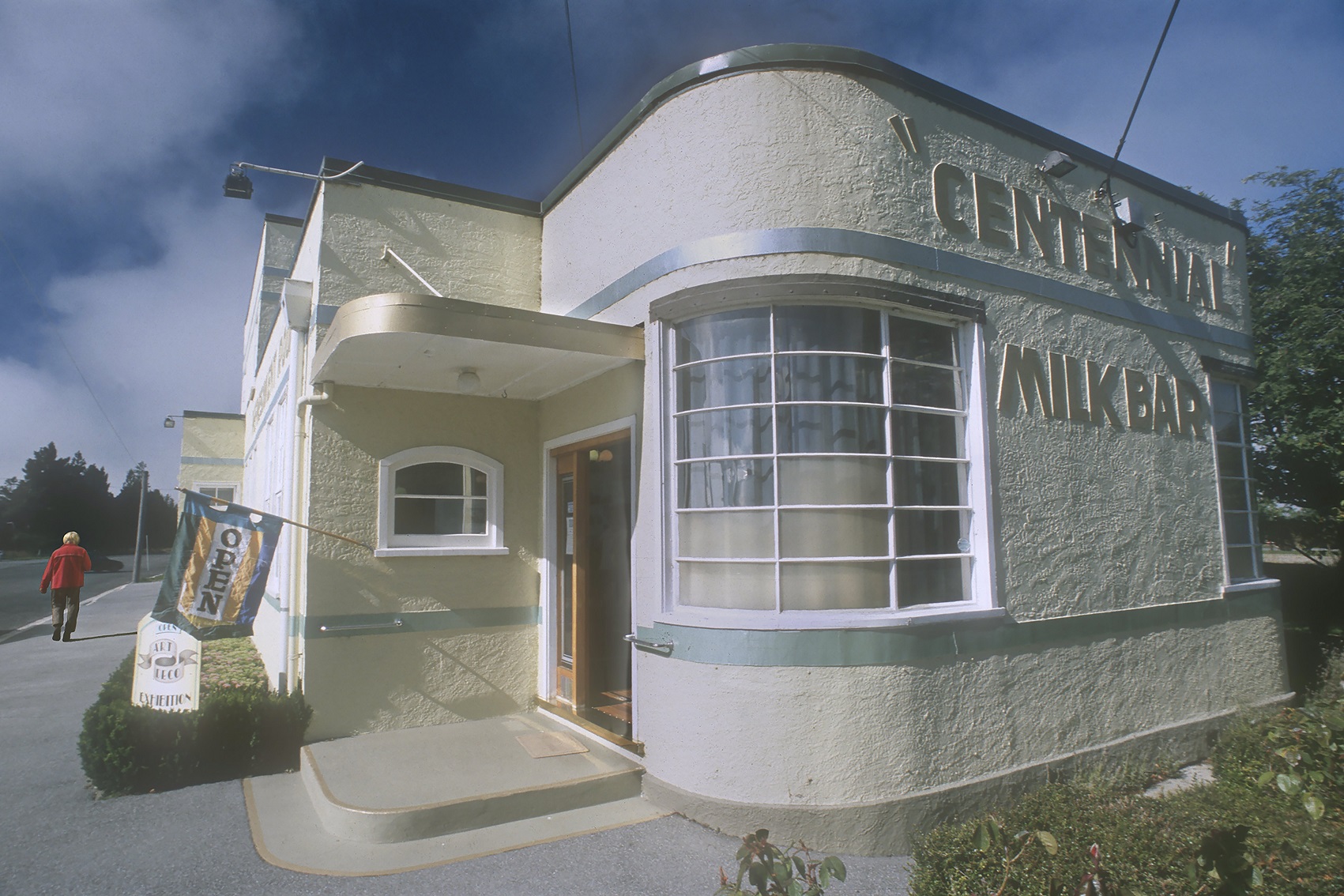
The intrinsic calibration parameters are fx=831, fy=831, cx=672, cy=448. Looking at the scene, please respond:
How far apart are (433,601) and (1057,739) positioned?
185 inches

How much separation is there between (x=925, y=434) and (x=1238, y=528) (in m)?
4.32

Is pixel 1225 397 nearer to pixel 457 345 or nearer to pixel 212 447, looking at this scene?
pixel 457 345

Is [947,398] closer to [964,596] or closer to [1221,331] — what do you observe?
[964,596]

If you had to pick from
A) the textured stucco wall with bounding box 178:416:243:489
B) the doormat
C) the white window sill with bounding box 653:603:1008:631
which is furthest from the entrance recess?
the textured stucco wall with bounding box 178:416:243:489

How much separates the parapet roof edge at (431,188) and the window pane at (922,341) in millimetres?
3771

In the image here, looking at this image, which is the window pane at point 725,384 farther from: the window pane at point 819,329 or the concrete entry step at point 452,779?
the concrete entry step at point 452,779

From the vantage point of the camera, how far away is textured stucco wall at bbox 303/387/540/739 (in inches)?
247

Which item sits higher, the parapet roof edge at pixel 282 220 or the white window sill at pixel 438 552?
the parapet roof edge at pixel 282 220

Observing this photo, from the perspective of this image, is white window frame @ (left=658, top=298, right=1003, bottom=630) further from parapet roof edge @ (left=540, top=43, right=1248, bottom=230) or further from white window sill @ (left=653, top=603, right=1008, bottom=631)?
parapet roof edge @ (left=540, top=43, right=1248, bottom=230)

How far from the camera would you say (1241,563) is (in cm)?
763

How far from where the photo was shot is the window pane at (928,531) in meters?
5.16

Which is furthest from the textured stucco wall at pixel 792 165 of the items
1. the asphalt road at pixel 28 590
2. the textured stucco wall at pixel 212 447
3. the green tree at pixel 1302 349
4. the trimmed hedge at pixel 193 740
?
the textured stucco wall at pixel 212 447

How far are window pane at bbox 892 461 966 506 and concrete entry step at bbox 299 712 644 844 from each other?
247 centimetres

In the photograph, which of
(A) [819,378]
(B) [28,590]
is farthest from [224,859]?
(B) [28,590]
